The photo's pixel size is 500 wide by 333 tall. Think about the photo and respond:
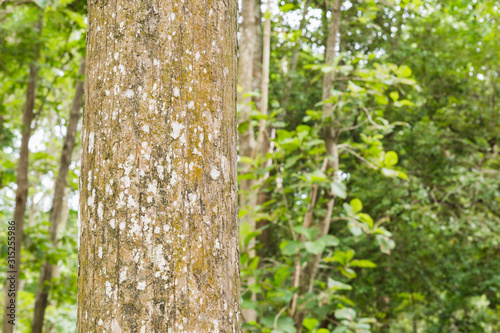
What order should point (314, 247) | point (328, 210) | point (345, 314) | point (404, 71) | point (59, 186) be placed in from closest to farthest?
point (314, 247)
point (345, 314)
point (404, 71)
point (328, 210)
point (59, 186)

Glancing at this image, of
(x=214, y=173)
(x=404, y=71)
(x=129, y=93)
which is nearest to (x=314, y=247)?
(x=404, y=71)

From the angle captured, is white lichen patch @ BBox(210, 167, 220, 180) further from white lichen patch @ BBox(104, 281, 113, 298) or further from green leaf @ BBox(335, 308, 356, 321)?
green leaf @ BBox(335, 308, 356, 321)

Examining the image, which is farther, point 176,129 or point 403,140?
point 403,140

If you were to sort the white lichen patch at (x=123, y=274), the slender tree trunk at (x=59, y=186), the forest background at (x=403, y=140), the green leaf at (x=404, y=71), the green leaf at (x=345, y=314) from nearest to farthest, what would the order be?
the white lichen patch at (x=123, y=274) → the green leaf at (x=345, y=314) → the green leaf at (x=404, y=71) → the slender tree trunk at (x=59, y=186) → the forest background at (x=403, y=140)

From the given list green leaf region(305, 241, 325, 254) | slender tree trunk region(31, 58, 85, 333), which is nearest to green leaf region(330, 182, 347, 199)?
green leaf region(305, 241, 325, 254)

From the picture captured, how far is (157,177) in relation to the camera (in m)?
0.88

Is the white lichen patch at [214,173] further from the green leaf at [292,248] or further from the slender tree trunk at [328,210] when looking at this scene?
the slender tree trunk at [328,210]

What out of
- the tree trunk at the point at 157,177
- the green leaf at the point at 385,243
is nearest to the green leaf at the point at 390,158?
the green leaf at the point at 385,243

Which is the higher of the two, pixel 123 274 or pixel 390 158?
pixel 390 158

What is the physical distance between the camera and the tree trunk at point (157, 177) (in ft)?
2.81

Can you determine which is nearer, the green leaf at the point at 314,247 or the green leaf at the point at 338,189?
the green leaf at the point at 314,247

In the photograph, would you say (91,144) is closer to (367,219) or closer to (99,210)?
(99,210)

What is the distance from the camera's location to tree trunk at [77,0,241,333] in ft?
2.81

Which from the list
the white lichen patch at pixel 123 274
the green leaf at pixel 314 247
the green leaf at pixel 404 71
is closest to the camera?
the white lichen patch at pixel 123 274
